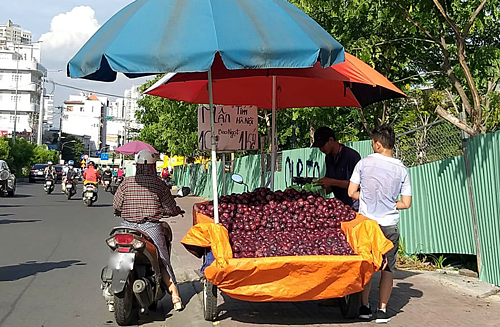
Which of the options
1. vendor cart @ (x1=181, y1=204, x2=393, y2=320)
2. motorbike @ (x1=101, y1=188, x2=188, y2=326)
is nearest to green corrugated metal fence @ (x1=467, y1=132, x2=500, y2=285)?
vendor cart @ (x1=181, y1=204, x2=393, y2=320)

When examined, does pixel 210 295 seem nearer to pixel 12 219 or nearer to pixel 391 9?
pixel 391 9

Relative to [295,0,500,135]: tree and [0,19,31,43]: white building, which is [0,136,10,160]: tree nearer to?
[295,0,500,135]: tree

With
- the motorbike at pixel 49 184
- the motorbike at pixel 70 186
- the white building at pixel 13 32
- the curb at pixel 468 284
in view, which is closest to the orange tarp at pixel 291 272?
the curb at pixel 468 284

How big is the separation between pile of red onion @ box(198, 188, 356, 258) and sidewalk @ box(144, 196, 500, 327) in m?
0.83

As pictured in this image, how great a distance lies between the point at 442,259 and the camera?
372 inches

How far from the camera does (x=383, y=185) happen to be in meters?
6.11

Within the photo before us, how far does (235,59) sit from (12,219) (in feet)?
48.4

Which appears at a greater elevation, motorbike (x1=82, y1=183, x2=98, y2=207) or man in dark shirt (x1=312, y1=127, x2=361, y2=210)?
motorbike (x1=82, y1=183, x2=98, y2=207)

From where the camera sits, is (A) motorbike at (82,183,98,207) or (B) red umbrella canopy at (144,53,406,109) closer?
(B) red umbrella canopy at (144,53,406,109)

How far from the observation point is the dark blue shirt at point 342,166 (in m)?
7.46

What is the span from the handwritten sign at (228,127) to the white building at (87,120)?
484ft

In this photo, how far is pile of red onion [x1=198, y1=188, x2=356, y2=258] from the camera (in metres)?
5.85

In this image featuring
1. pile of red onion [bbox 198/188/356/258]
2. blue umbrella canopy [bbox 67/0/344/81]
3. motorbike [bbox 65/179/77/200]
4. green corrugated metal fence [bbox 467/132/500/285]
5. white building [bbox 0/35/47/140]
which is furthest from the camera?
white building [bbox 0/35/47/140]

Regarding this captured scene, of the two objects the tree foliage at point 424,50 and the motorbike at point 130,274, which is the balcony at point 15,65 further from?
the motorbike at point 130,274
